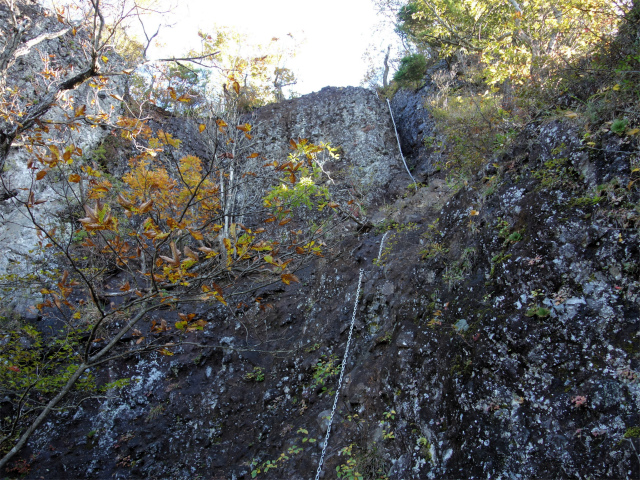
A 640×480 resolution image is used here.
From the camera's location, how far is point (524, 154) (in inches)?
179

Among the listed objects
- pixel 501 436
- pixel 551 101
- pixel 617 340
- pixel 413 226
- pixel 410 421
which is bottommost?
pixel 410 421

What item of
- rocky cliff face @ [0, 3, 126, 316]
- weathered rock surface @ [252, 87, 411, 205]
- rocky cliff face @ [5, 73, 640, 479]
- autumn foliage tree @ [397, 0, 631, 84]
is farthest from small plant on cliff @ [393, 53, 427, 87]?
rocky cliff face @ [0, 3, 126, 316]

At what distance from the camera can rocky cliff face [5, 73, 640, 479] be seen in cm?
282

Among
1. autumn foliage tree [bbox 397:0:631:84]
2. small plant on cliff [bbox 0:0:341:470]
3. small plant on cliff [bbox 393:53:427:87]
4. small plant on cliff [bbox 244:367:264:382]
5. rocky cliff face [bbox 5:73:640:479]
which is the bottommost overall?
small plant on cliff [bbox 244:367:264:382]

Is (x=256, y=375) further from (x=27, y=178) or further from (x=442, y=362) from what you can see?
(x=27, y=178)

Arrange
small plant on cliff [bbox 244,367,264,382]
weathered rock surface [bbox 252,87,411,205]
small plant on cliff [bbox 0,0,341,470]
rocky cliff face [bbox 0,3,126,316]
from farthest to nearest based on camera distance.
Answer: weathered rock surface [bbox 252,87,411,205], rocky cliff face [bbox 0,3,126,316], small plant on cliff [bbox 244,367,264,382], small plant on cliff [bbox 0,0,341,470]

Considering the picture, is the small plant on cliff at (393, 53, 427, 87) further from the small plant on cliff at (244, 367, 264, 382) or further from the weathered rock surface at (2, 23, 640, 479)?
the small plant on cliff at (244, 367, 264, 382)

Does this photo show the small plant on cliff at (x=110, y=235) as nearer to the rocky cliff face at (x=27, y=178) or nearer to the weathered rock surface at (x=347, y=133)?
the rocky cliff face at (x=27, y=178)

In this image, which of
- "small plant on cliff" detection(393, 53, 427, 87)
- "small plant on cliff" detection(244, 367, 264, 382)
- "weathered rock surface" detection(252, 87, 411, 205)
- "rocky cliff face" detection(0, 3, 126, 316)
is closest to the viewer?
"small plant on cliff" detection(244, 367, 264, 382)

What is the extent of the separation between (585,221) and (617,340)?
1.14m

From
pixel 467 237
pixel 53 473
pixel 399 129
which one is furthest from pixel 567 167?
pixel 399 129

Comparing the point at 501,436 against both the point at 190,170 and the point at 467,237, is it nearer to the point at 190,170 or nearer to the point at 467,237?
the point at 467,237

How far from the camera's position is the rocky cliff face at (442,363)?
111 inches

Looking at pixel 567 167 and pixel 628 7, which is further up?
pixel 628 7
